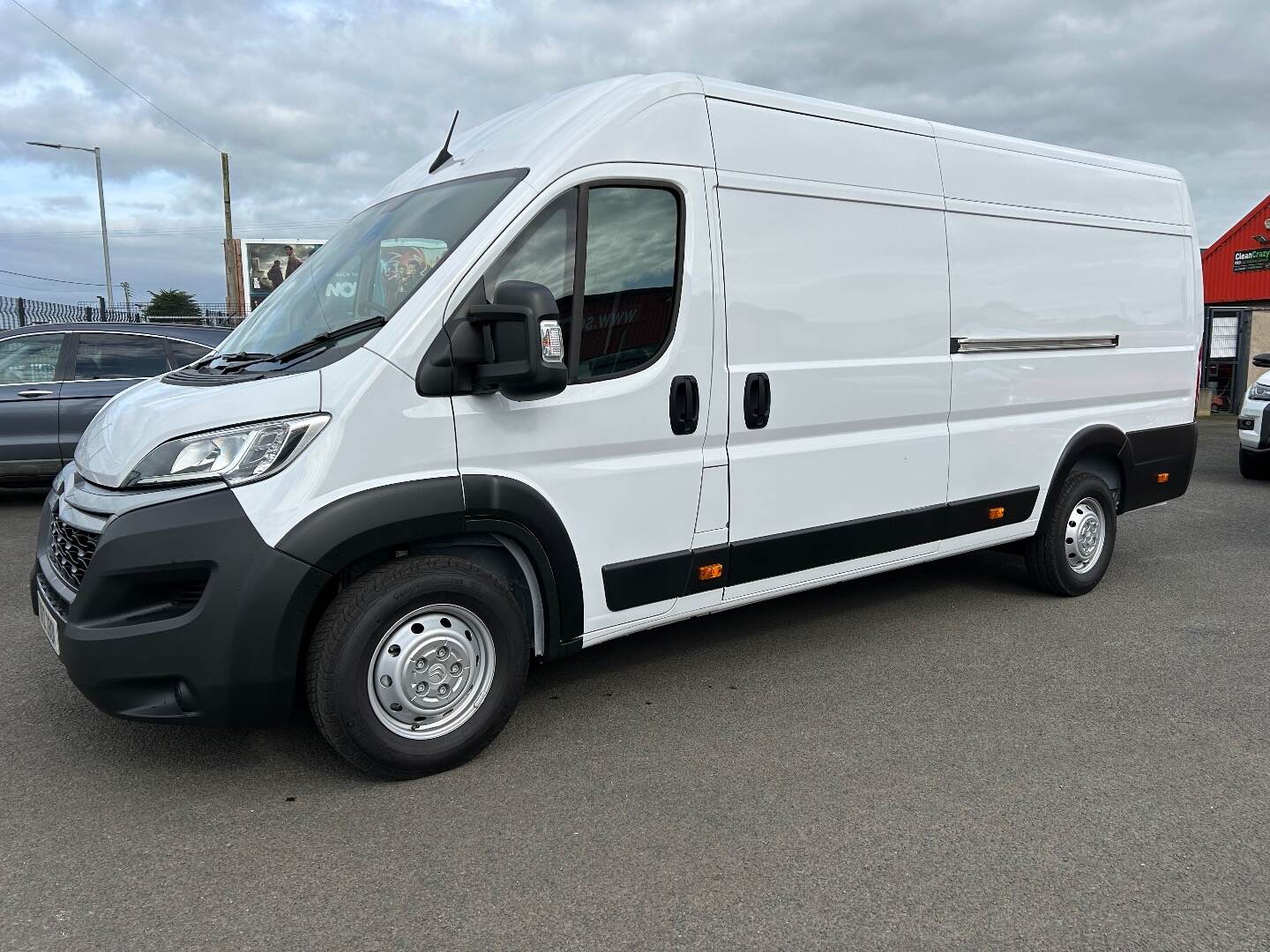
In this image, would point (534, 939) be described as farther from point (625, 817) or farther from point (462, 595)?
point (462, 595)

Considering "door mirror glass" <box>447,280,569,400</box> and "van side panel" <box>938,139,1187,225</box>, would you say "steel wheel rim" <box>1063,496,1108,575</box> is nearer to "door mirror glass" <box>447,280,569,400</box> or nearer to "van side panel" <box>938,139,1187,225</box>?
"van side panel" <box>938,139,1187,225</box>

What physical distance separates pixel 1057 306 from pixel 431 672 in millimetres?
3823

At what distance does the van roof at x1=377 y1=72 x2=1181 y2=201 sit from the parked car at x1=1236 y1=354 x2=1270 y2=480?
810 cm

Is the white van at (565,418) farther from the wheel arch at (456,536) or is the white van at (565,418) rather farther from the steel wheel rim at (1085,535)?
the steel wheel rim at (1085,535)

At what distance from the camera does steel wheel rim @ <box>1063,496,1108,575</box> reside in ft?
18.2

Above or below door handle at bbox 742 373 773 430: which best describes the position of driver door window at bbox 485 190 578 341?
above

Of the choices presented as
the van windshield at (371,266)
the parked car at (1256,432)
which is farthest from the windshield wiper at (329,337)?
the parked car at (1256,432)

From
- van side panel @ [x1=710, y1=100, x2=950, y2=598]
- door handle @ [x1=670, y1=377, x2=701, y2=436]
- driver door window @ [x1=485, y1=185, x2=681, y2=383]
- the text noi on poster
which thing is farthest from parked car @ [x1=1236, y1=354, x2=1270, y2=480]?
the text noi on poster

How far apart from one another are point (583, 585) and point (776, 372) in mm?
1191

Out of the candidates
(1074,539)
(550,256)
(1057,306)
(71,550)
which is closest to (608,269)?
(550,256)

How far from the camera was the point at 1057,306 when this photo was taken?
17.0 ft

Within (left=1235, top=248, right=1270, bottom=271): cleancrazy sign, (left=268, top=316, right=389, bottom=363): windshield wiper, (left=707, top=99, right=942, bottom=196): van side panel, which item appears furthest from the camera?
(left=1235, top=248, right=1270, bottom=271): cleancrazy sign

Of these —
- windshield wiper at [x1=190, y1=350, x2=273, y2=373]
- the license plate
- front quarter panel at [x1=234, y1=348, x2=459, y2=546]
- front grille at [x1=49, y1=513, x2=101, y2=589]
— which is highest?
windshield wiper at [x1=190, y1=350, x2=273, y2=373]

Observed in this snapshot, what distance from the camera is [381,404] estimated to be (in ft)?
10.1
